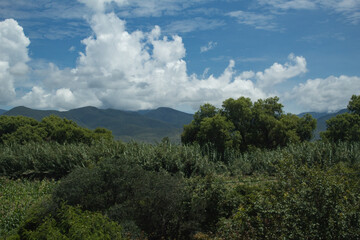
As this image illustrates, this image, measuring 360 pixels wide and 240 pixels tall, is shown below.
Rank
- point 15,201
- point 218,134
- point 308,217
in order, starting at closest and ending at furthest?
point 308,217 → point 15,201 → point 218,134

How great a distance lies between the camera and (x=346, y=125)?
33.2m

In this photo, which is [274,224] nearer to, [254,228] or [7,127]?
[254,228]

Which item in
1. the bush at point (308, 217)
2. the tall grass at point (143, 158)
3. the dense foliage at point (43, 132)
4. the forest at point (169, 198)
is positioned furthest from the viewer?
the dense foliage at point (43, 132)

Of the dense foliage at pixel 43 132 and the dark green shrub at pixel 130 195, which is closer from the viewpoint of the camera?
the dark green shrub at pixel 130 195

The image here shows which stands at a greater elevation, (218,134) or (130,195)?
(218,134)

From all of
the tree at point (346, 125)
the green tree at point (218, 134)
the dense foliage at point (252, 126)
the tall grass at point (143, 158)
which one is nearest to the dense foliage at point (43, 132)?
the dense foliage at point (252, 126)

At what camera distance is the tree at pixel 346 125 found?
3167 centimetres

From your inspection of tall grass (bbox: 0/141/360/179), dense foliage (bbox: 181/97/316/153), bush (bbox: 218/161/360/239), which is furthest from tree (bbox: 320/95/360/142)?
bush (bbox: 218/161/360/239)

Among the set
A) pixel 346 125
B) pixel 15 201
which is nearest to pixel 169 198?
pixel 15 201

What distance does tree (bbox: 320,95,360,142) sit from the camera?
3167 centimetres

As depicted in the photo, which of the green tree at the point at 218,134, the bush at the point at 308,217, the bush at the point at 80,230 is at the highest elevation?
the green tree at the point at 218,134

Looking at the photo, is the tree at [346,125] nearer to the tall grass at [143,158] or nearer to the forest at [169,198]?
the tall grass at [143,158]

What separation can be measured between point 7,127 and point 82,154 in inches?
1223

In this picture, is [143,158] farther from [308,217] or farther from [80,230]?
[308,217]
